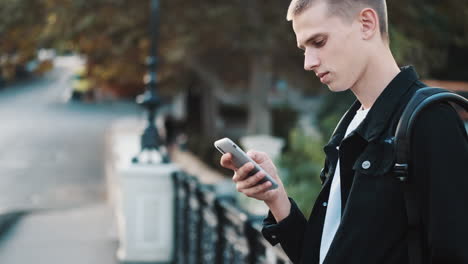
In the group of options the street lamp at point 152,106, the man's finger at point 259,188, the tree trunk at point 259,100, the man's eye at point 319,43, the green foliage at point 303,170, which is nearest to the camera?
the man's eye at point 319,43

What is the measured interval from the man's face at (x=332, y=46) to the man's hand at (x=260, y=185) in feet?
1.08

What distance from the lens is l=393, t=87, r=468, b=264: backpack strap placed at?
69.3 inches

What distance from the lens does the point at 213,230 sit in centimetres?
693

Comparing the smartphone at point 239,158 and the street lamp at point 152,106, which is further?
the street lamp at point 152,106

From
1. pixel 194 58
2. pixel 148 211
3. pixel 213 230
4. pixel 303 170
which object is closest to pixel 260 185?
pixel 213 230

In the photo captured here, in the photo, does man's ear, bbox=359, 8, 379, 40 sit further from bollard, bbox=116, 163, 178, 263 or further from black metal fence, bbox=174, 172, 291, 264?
bollard, bbox=116, 163, 178, 263

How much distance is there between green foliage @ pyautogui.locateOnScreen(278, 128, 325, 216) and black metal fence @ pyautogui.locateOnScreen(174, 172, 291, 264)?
13.5ft

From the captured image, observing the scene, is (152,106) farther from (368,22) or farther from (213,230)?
(368,22)

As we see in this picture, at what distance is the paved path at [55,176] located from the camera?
1105cm

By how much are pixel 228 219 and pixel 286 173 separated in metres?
9.31

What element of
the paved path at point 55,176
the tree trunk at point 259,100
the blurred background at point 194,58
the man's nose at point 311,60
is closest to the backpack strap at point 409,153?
the man's nose at point 311,60

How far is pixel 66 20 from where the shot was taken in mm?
19875

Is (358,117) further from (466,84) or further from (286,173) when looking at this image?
(466,84)

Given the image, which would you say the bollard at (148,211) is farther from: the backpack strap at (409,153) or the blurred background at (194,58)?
the backpack strap at (409,153)
